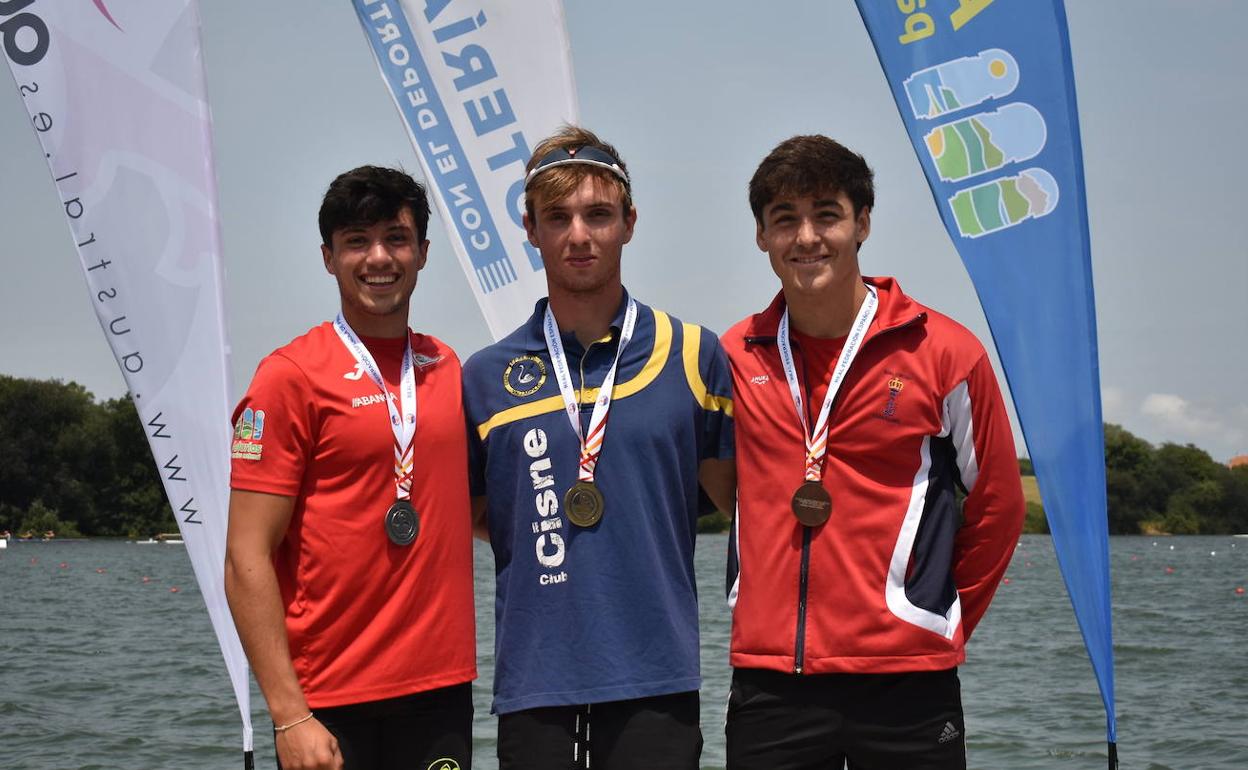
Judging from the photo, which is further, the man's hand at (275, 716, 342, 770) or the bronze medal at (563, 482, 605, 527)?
the bronze medal at (563, 482, 605, 527)

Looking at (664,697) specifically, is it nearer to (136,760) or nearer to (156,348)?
(156,348)

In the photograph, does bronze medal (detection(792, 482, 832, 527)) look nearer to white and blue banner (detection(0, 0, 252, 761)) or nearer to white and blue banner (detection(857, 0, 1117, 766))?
white and blue banner (detection(857, 0, 1117, 766))

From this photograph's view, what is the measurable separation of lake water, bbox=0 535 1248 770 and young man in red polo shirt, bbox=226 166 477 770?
10259mm

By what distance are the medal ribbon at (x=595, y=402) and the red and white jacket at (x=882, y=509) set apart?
Result: 16.3 inches

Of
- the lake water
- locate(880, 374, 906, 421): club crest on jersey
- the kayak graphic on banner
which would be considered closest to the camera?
locate(880, 374, 906, 421): club crest on jersey

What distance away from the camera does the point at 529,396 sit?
3850 millimetres

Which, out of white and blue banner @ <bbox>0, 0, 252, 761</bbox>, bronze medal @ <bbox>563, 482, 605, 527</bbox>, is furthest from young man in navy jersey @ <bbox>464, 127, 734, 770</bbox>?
white and blue banner @ <bbox>0, 0, 252, 761</bbox>

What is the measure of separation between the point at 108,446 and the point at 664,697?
77.8 meters

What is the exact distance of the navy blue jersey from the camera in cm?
365

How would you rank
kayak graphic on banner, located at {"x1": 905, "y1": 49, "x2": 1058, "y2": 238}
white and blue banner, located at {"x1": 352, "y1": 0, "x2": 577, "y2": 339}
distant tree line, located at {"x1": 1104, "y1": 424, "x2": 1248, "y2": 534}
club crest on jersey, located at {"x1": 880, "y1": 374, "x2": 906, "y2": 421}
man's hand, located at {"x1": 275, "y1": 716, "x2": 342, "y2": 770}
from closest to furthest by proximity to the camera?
1. man's hand, located at {"x1": 275, "y1": 716, "x2": 342, "y2": 770}
2. club crest on jersey, located at {"x1": 880, "y1": 374, "x2": 906, "y2": 421}
3. kayak graphic on banner, located at {"x1": 905, "y1": 49, "x2": 1058, "y2": 238}
4. white and blue banner, located at {"x1": 352, "y1": 0, "x2": 577, "y2": 339}
5. distant tree line, located at {"x1": 1104, "y1": 424, "x2": 1248, "y2": 534}

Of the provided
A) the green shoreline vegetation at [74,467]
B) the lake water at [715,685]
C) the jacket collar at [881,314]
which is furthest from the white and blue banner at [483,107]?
the green shoreline vegetation at [74,467]

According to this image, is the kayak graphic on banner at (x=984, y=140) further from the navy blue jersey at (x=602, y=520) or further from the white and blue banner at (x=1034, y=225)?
the navy blue jersey at (x=602, y=520)

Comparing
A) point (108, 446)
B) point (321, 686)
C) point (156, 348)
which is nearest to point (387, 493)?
point (321, 686)

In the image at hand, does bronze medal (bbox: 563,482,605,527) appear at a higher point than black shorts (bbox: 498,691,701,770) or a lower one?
higher
